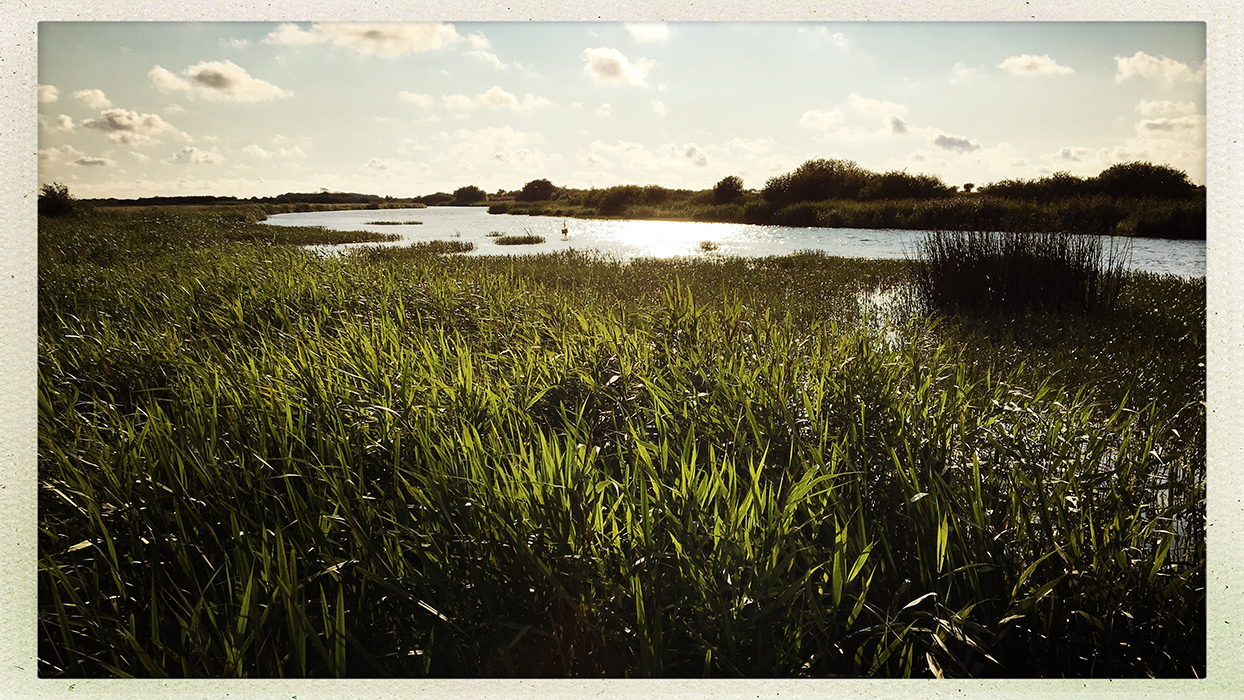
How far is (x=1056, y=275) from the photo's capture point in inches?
160

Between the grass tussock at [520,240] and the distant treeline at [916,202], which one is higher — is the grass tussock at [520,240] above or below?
above

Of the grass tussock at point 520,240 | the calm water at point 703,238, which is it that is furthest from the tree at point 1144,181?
the grass tussock at point 520,240

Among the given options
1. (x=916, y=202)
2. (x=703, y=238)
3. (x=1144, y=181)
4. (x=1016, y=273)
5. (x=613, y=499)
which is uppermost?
(x=703, y=238)

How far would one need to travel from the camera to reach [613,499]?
174 cm

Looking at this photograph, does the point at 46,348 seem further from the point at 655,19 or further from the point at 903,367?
the point at 903,367

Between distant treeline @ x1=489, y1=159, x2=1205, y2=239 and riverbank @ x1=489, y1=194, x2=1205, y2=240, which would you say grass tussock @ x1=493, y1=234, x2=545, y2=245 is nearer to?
riverbank @ x1=489, y1=194, x2=1205, y2=240

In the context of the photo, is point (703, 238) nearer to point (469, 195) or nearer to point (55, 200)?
point (469, 195)

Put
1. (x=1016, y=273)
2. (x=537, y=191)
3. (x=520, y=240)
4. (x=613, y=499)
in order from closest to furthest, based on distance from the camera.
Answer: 1. (x=613, y=499)
2. (x=537, y=191)
3. (x=1016, y=273)
4. (x=520, y=240)

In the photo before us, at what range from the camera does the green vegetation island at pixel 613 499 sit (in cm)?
143

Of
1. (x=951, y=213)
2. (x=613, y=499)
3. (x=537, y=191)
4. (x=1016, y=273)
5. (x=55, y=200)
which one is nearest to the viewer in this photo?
(x=613, y=499)

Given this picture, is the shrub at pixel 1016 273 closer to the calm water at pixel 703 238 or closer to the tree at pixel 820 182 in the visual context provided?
the calm water at pixel 703 238

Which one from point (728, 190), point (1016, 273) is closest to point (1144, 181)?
point (728, 190)

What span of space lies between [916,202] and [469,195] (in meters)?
2.52

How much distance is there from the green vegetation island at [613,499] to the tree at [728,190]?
67 centimetres
